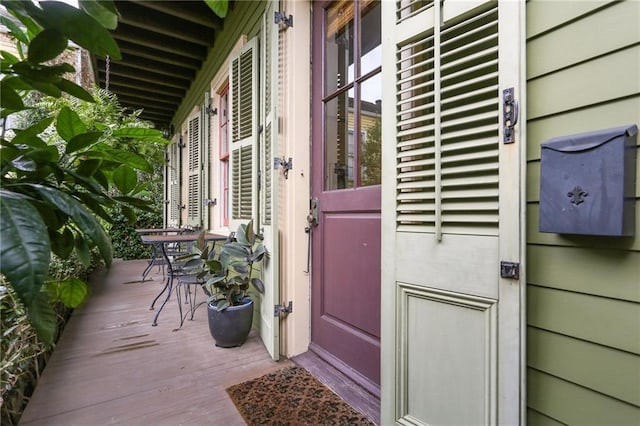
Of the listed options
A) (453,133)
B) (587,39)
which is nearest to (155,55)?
(453,133)

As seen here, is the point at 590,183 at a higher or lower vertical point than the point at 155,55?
lower

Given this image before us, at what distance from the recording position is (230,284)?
242 centimetres

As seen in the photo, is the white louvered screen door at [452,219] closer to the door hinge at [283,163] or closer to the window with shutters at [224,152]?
the door hinge at [283,163]

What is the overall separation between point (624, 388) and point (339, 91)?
1.82m

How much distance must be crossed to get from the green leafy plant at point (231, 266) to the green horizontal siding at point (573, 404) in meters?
1.73

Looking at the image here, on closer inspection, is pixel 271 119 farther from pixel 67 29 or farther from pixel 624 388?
pixel 624 388

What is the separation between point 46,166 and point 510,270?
1.14 metres

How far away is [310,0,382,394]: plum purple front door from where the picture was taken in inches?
69.9

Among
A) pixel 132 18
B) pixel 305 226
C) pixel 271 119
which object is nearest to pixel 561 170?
pixel 305 226

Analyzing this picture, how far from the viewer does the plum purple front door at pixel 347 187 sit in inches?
69.9

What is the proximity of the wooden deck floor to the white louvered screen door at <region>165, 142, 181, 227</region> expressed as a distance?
319 cm

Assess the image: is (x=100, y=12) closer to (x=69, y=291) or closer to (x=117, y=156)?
(x=117, y=156)

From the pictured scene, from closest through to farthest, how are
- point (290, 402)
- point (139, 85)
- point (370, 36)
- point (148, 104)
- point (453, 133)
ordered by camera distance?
1. point (453, 133)
2. point (290, 402)
3. point (370, 36)
4. point (139, 85)
5. point (148, 104)

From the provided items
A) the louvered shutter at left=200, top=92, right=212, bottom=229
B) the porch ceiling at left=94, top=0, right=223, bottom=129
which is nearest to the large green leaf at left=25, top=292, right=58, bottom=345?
the porch ceiling at left=94, top=0, right=223, bottom=129
